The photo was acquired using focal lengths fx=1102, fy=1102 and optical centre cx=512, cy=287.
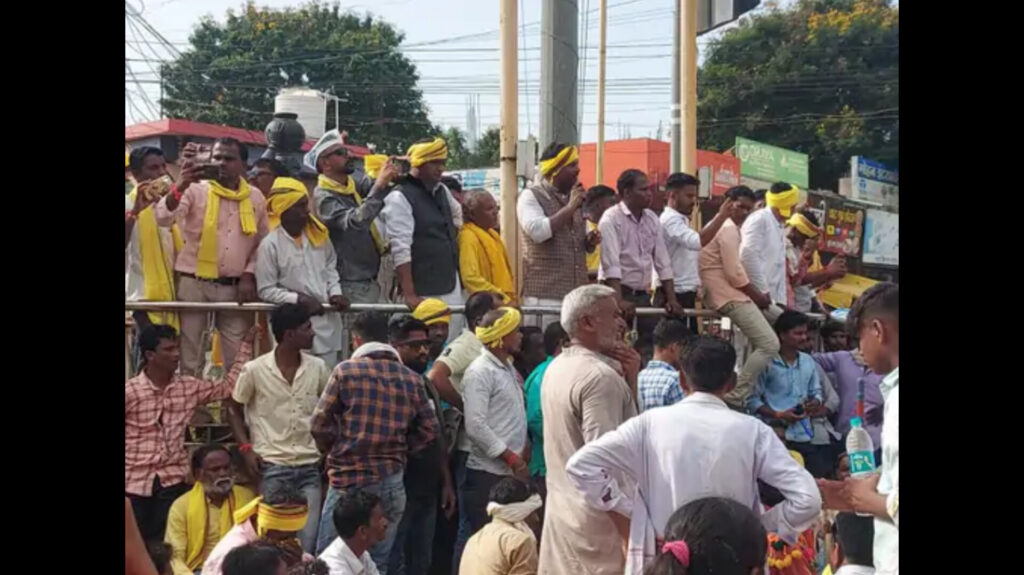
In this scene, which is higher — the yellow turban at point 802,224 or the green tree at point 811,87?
the green tree at point 811,87

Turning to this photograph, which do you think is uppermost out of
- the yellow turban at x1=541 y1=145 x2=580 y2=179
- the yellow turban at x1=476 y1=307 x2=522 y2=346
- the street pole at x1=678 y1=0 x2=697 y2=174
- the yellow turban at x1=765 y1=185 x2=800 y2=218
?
the street pole at x1=678 y1=0 x2=697 y2=174

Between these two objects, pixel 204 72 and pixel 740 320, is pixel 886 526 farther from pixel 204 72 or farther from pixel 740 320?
pixel 204 72

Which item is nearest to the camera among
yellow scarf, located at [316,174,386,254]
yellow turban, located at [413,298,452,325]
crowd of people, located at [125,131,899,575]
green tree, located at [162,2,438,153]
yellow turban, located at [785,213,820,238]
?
crowd of people, located at [125,131,899,575]

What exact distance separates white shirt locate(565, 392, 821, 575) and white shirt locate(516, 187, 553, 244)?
2965 mm

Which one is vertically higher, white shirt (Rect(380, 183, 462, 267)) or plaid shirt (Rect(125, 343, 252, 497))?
white shirt (Rect(380, 183, 462, 267))

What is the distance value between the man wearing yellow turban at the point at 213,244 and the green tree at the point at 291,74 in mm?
26539

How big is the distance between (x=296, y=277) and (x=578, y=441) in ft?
7.31

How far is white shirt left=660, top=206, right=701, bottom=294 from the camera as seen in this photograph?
7.87 m

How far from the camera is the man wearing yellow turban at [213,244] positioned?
20.3 feet

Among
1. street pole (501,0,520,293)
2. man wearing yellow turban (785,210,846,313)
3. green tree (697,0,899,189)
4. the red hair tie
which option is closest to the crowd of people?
the red hair tie

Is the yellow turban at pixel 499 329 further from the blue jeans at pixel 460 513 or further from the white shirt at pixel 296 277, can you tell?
the white shirt at pixel 296 277

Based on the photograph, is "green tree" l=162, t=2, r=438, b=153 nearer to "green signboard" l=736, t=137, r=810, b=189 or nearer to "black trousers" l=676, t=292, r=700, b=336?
"green signboard" l=736, t=137, r=810, b=189

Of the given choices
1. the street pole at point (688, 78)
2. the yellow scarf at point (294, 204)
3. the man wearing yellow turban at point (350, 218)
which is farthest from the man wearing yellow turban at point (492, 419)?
the street pole at point (688, 78)

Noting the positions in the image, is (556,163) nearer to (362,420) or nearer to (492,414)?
(492,414)
